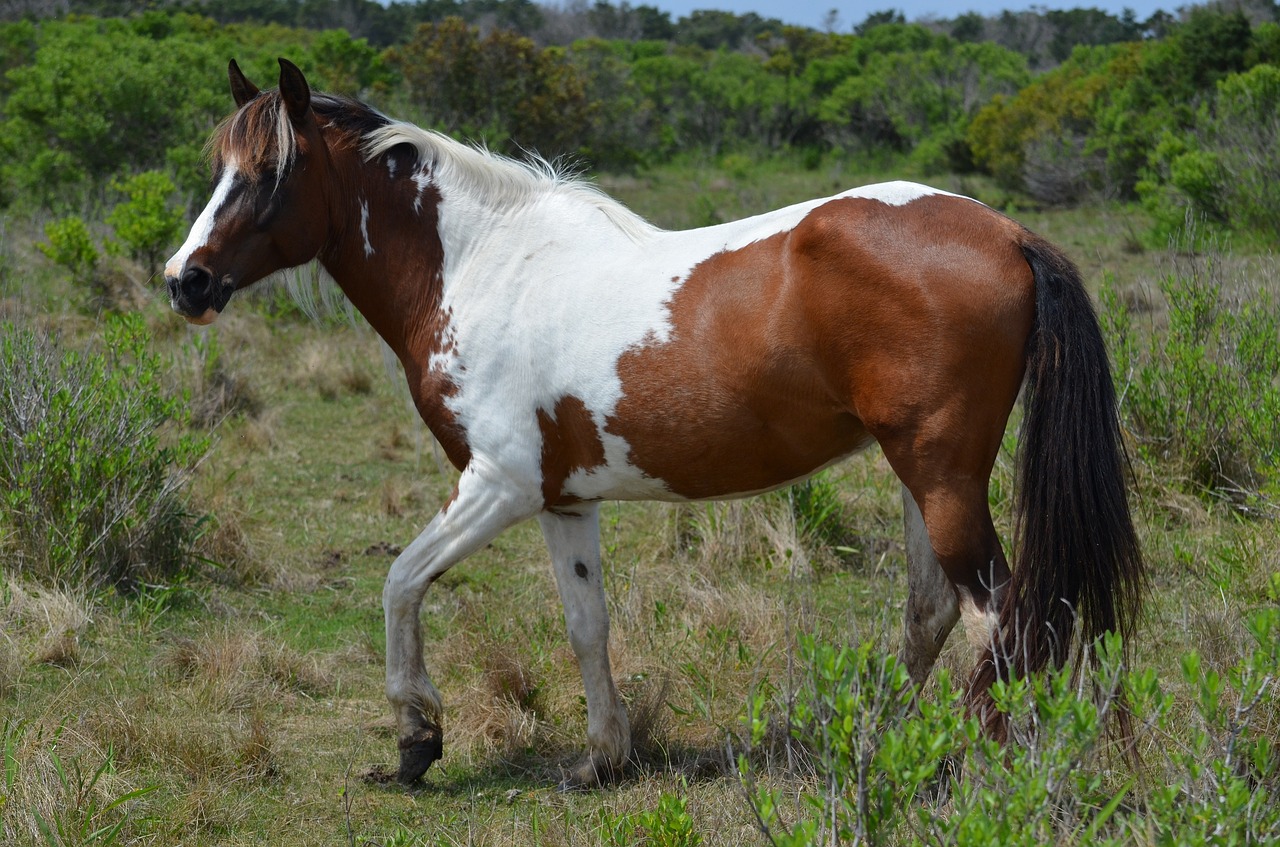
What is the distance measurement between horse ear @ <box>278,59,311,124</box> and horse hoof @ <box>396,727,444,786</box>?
203 cm

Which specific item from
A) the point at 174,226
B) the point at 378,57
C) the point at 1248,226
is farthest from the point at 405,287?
the point at 378,57

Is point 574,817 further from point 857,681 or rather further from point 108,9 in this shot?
point 108,9

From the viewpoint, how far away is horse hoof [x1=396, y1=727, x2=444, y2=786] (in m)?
3.78

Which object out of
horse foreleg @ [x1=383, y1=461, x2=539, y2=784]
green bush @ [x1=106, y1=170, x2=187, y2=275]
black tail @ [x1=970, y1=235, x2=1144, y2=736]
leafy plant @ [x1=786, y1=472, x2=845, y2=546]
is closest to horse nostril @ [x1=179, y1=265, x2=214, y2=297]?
horse foreleg @ [x1=383, y1=461, x2=539, y2=784]

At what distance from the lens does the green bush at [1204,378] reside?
5363 millimetres

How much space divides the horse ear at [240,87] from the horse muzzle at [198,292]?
69cm

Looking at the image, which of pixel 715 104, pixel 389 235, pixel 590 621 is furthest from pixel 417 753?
pixel 715 104

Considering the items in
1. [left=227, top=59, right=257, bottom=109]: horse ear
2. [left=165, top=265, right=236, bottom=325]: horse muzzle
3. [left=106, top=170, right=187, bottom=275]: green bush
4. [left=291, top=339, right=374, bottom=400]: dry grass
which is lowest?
[left=291, top=339, right=374, bottom=400]: dry grass

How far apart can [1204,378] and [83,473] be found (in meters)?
5.06

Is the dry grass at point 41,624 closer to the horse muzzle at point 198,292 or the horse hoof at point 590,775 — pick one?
the horse muzzle at point 198,292

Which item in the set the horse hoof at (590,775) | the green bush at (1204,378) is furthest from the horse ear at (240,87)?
the green bush at (1204,378)

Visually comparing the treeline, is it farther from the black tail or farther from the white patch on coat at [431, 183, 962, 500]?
the black tail

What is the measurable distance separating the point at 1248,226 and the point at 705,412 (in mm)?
8586

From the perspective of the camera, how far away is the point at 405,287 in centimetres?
389
